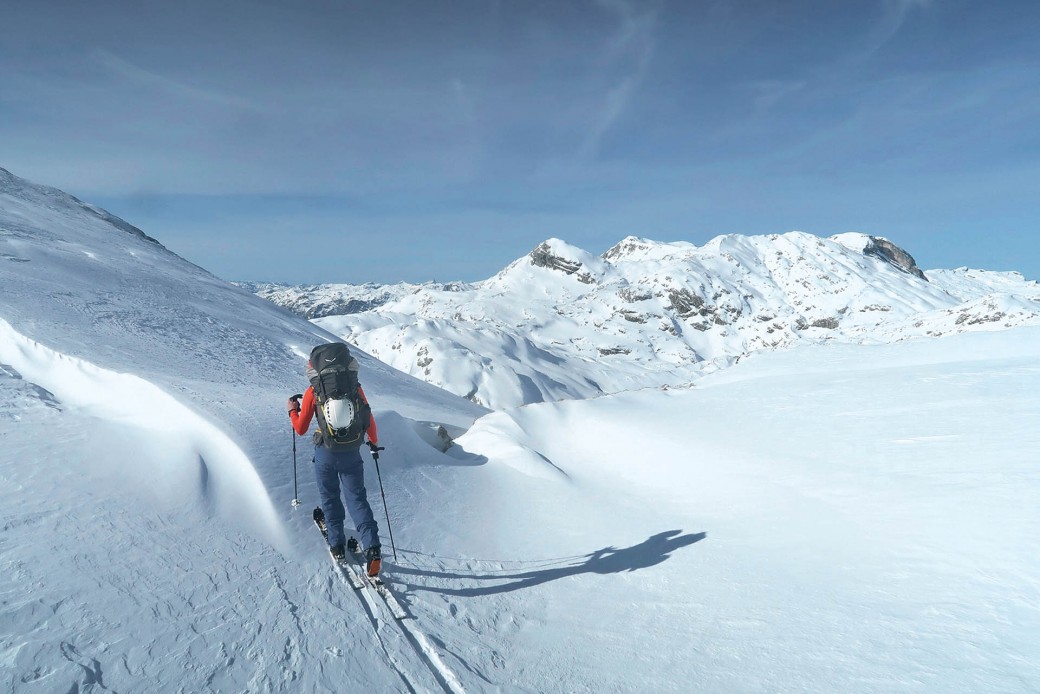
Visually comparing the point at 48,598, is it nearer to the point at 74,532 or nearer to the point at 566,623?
the point at 74,532

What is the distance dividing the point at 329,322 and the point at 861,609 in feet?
592

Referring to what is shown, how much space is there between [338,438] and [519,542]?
3447mm

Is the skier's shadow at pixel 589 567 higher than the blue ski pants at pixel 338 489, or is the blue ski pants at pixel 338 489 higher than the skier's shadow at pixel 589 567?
the blue ski pants at pixel 338 489

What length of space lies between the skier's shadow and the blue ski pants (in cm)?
83

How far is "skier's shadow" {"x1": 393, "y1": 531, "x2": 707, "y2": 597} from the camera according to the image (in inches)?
250

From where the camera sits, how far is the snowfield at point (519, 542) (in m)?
4.34

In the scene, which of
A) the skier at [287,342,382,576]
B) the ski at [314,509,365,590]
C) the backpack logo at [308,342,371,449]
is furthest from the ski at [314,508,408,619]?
the backpack logo at [308,342,371,449]

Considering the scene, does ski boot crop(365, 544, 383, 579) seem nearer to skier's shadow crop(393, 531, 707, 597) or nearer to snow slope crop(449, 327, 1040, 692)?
skier's shadow crop(393, 531, 707, 597)

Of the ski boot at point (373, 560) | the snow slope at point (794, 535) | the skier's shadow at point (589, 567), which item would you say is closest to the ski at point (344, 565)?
the ski boot at point (373, 560)

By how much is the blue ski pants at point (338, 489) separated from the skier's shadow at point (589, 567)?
0.83 meters

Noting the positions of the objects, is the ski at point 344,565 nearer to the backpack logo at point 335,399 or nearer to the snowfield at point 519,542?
the snowfield at point 519,542

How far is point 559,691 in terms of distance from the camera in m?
4.50

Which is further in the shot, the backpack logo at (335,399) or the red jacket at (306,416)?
the red jacket at (306,416)

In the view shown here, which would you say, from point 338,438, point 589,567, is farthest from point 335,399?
point 589,567
